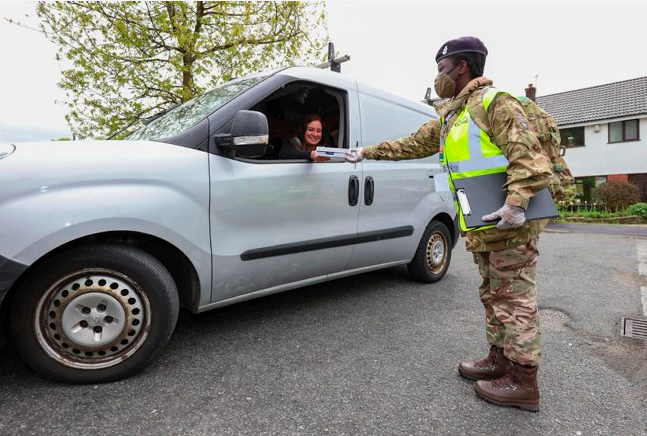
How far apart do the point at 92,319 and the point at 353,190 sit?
1970mm

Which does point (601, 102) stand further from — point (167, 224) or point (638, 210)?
point (167, 224)

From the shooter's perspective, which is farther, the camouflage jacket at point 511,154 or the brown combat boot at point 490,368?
the brown combat boot at point 490,368

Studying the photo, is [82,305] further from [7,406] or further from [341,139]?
[341,139]

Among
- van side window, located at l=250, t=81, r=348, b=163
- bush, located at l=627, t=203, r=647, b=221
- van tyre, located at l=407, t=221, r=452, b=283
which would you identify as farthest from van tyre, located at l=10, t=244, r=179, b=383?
bush, located at l=627, t=203, r=647, b=221

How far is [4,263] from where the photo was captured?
1.81m

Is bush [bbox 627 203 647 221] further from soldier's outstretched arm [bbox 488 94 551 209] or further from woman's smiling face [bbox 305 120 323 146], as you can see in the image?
soldier's outstretched arm [bbox 488 94 551 209]

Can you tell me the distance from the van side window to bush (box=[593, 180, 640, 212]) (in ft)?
57.1

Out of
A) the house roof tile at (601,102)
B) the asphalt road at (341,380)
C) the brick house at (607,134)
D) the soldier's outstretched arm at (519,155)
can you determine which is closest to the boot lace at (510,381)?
the asphalt road at (341,380)

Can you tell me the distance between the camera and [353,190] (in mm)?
3223

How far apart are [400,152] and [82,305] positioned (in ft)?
6.71

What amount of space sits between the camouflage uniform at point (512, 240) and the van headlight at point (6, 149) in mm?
2199

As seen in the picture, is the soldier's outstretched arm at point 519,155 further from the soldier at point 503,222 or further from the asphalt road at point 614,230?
the asphalt road at point 614,230

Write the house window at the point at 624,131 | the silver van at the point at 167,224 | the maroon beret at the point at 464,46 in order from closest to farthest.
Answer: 1. the silver van at the point at 167,224
2. the maroon beret at the point at 464,46
3. the house window at the point at 624,131

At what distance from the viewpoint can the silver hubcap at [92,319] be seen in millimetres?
1999
